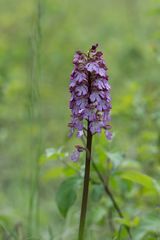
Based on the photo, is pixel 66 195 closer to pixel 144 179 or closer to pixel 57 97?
pixel 144 179

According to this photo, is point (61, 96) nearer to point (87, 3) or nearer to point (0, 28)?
point (0, 28)

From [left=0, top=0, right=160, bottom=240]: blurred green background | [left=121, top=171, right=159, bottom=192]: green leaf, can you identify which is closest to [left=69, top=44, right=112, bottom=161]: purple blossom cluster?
[left=121, top=171, right=159, bottom=192]: green leaf

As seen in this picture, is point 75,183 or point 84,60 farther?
point 75,183

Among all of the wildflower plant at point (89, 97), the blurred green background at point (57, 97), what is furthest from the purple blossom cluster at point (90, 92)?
the blurred green background at point (57, 97)

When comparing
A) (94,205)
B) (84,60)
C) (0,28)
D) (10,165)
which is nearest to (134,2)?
(0,28)

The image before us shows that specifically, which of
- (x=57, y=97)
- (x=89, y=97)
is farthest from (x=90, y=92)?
(x=57, y=97)

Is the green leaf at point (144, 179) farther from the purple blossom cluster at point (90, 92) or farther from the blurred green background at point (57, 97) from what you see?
the purple blossom cluster at point (90, 92)
